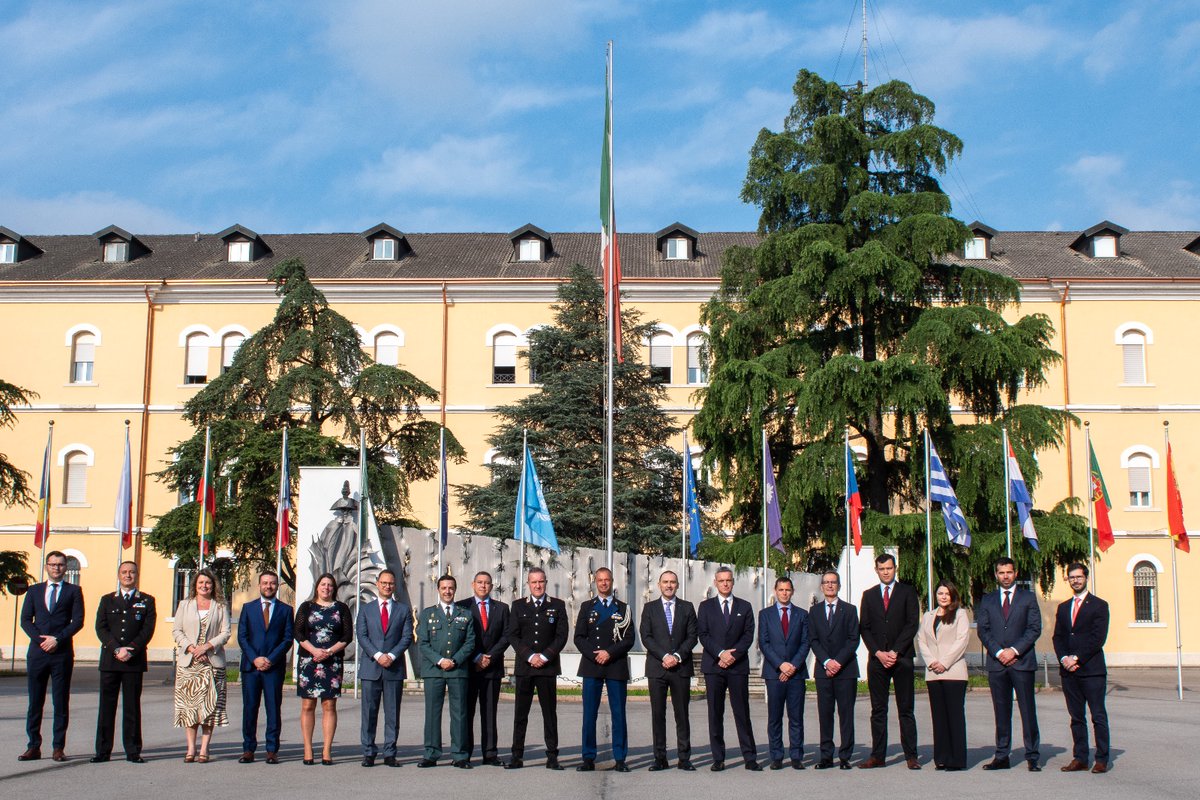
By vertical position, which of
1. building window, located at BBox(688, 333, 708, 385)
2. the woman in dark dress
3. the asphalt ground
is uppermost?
building window, located at BBox(688, 333, 708, 385)

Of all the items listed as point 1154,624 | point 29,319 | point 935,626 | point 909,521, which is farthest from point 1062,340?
point 29,319

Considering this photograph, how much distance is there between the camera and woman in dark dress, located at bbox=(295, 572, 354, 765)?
34.9 ft

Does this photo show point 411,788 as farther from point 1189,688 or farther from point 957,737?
point 1189,688

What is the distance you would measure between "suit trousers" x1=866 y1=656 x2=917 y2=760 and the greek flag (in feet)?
37.5

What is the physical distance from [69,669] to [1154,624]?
32418mm

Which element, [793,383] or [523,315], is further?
[523,315]

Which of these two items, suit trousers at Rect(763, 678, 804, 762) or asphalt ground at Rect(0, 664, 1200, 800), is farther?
suit trousers at Rect(763, 678, 804, 762)

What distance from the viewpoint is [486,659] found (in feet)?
35.9

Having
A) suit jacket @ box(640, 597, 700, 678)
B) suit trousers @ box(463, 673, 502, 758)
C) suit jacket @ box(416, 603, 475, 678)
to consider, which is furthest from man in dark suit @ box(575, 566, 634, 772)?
suit jacket @ box(416, 603, 475, 678)

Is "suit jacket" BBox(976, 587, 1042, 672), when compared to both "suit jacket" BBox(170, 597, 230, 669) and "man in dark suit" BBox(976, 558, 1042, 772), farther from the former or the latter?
"suit jacket" BBox(170, 597, 230, 669)

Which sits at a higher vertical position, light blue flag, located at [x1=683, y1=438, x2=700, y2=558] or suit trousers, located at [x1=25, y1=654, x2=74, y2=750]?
light blue flag, located at [x1=683, y1=438, x2=700, y2=558]

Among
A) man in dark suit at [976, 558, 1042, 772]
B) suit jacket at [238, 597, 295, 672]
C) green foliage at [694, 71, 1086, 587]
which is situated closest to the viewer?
man in dark suit at [976, 558, 1042, 772]

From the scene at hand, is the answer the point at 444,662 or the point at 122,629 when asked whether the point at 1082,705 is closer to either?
the point at 444,662

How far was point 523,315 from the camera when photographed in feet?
127
